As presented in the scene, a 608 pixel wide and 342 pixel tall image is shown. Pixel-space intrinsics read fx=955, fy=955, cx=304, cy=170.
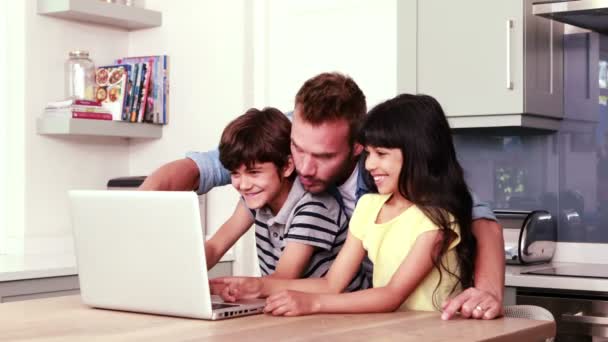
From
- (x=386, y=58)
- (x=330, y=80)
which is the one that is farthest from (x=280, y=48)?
(x=330, y=80)

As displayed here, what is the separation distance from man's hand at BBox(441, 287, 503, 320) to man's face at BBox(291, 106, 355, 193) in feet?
1.32

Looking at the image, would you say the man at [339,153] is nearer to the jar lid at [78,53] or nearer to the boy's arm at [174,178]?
the boy's arm at [174,178]

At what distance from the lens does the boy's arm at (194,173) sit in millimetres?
2324

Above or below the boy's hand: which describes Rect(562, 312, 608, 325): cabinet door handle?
below

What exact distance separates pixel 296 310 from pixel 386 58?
2013mm

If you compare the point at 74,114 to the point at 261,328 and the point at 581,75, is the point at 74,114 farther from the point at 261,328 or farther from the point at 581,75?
the point at 261,328

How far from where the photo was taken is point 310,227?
1.98m

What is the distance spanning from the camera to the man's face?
6.50ft

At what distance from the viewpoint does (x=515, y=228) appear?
320cm

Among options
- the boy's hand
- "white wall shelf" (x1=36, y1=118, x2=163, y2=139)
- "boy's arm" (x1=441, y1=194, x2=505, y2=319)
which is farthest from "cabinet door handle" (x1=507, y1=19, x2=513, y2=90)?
"white wall shelf" (x1=36, y1=118, x2=163, y2=139)

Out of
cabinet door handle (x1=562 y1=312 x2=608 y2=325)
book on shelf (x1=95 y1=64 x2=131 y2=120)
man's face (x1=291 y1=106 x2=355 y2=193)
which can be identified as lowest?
cabinet door handle (x1=562 y1=312 x2=608 y2=325)

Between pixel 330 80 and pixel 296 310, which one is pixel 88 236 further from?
pixel 330 80

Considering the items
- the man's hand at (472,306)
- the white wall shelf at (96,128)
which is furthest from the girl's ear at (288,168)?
the white wall shelf at (96,128)

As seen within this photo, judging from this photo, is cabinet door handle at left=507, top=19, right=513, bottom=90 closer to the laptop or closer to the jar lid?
the laptop
